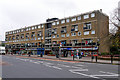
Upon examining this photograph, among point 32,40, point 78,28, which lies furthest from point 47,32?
point 78,28

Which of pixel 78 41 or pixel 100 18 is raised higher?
pixel 100 18

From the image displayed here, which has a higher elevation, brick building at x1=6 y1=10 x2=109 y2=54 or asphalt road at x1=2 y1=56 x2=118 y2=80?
brick building at x1=6 y1=10 x2=109 y2=54

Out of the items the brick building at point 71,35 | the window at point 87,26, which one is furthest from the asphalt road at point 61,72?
the window at point 87,26

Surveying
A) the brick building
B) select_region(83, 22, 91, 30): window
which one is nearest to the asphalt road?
the brick building

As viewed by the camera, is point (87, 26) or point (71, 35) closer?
point (87, 26)

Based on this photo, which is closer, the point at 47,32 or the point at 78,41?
the point at 78,41

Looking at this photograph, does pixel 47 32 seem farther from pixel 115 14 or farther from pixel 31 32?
pixel 115 14

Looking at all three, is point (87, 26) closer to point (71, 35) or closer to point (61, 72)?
point (71, 35)

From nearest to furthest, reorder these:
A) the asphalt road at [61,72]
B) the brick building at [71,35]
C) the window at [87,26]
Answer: the asphalt road at [61,72]
the brick building at [71,35]
the window at [87,26]

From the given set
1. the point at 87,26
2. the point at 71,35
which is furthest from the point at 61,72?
the point at 71,35

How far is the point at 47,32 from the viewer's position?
6588 centimetres

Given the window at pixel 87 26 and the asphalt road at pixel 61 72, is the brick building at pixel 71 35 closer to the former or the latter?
the window at pixel 87 26

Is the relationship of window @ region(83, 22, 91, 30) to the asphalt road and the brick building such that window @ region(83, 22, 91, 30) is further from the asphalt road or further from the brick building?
the asphalt road

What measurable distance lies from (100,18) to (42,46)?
2954 cm
